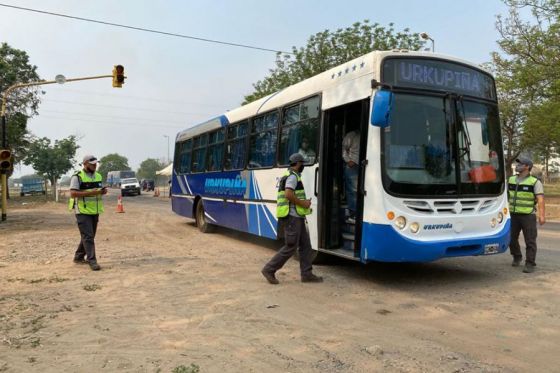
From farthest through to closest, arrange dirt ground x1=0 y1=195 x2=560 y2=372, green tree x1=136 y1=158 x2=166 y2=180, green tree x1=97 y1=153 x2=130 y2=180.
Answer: green tree x1=136 y1=158 x2=166 y2=180
green tree x1=97 y1=153 x2=130 y2=180
dirt ground x1=0 y1=195 x2=560 y2=372

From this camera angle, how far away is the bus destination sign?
6750 mm

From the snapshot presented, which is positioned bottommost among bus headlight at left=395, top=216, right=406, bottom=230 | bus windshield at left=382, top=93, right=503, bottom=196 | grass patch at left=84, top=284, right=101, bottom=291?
grass patch at left=84, top=284, right=101, bottom=291

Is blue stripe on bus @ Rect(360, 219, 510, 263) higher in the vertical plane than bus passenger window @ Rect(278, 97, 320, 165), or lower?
lower

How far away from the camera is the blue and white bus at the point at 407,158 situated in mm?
6488

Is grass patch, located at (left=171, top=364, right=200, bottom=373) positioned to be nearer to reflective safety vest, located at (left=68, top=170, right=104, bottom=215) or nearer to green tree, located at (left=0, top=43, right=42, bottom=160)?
reflective safety vest, located at (left=68, top=170, right=104, bottom=215)

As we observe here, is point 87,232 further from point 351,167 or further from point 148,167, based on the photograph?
point 148,167

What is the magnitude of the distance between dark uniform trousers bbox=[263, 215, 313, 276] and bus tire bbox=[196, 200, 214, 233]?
680cm

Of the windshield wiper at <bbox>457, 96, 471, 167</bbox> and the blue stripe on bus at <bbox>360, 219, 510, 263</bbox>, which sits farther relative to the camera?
the windshield wiper at <bbox>457, 96, 471, 167</bbox>

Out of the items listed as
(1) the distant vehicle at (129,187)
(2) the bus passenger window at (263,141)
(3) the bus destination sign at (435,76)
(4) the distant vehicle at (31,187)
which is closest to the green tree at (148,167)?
(4) the distant vehicle at (31,187)

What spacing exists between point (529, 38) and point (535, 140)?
12.6 metres

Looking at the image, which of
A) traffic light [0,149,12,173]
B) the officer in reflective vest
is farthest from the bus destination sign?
traffic light [0,149,12,173]

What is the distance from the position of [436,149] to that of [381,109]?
1.13 m

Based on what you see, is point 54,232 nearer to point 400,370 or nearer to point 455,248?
point 455,248

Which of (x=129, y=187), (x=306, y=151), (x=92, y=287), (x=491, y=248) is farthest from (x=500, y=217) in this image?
(x=129, y=187)
